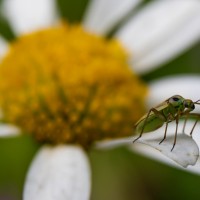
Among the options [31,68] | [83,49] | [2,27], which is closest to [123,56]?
[83,49]

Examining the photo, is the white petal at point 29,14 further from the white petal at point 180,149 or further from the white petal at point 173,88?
the white petal at point 180,149

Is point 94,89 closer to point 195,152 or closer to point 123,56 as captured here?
point 123,56

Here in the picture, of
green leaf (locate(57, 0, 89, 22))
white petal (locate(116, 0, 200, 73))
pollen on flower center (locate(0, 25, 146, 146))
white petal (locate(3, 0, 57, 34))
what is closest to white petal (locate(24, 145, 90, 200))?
pollen on flower center (locate(0, 25, 146, 146))

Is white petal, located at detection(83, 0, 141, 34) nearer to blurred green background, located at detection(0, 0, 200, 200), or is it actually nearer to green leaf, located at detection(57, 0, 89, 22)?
green leaf, located at detection(57, 0, 89, 22)

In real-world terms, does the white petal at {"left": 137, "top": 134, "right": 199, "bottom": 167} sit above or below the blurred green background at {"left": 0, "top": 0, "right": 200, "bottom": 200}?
above

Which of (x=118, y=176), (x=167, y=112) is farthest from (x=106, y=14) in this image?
(x=167, y=112)
